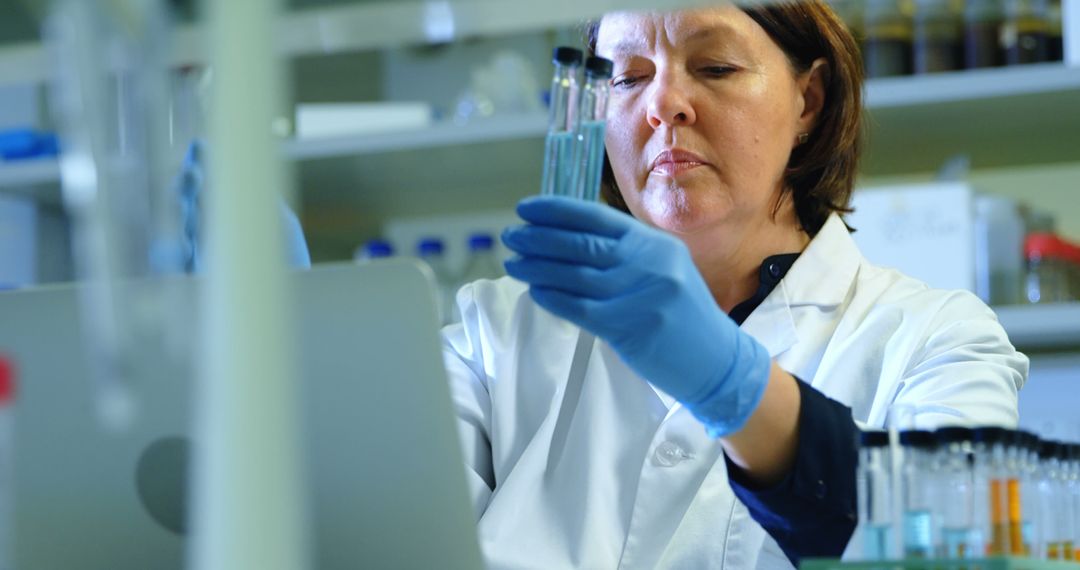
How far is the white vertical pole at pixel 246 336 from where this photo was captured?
2.04 feet

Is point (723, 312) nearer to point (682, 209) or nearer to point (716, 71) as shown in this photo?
point (682, 209)

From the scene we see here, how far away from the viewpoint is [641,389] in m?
1.63

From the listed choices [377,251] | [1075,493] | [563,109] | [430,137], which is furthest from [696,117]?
[377,251]

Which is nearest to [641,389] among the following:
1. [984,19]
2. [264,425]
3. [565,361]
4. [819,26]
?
[565,361]

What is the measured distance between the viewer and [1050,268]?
239cm

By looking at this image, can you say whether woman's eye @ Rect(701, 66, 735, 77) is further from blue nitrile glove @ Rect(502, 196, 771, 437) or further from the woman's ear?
blue nitrile glove @ Rect(502, 196, 771, 437)

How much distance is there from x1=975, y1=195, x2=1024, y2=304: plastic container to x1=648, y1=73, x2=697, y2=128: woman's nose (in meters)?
1.00

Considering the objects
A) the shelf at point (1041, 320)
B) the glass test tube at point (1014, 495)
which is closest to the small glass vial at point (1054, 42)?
the shelf at point (1041, 320)

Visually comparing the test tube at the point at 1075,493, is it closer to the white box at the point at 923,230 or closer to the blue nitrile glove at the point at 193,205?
the blue nitrile glove at the point at 193,205

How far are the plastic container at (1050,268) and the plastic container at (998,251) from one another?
0.06 feet

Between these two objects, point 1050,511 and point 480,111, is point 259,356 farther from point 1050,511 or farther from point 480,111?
point 480,111

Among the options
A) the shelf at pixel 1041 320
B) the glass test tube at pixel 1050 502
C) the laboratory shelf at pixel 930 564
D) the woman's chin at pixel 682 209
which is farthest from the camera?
the shelf at pixel 1041 320

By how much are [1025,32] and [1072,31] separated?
3.7 inches

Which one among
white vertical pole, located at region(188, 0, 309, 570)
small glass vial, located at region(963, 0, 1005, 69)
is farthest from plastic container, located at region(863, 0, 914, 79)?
white vertical pole, located at region(188, 0, 309, 570)
